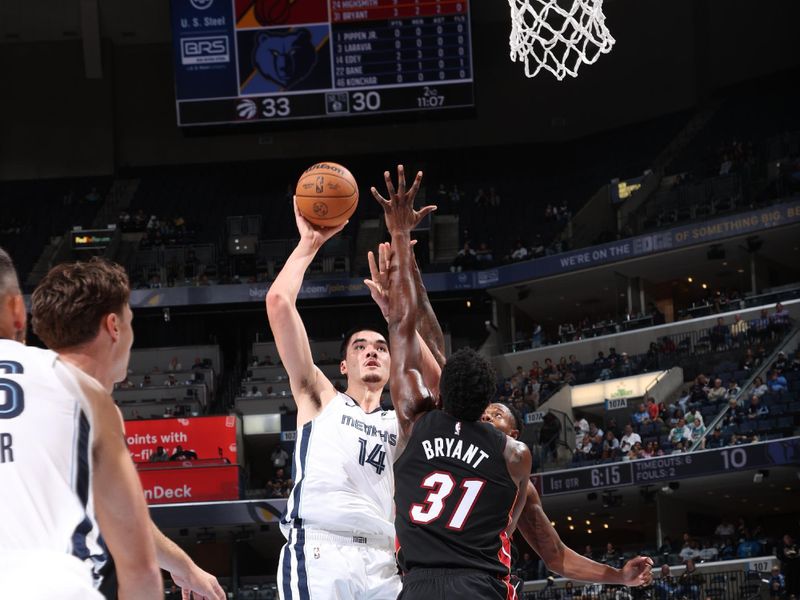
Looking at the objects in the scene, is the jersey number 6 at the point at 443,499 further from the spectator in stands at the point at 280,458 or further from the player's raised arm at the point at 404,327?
the spectator in stands at the point at 280,458

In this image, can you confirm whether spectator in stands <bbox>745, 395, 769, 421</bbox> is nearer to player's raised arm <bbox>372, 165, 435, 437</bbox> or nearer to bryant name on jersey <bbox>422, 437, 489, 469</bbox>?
player's raised arm <bbox>372, 165, 435, 437</bbox>

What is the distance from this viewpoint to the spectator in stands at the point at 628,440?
24547 mm

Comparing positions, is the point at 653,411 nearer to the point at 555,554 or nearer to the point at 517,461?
the point at 555,554

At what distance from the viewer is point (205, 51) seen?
2995 centimetres

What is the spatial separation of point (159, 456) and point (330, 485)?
21.1m

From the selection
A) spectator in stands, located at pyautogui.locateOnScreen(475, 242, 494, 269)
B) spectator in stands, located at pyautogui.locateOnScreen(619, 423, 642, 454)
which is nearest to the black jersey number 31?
spectator in stands, located at pyautogui.locateOnScreen(619, 423, 642, 454)

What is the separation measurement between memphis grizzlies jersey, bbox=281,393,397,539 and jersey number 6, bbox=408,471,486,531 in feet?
2.78

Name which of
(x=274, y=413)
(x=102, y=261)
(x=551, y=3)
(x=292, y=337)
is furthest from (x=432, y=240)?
(x=102, y=261)

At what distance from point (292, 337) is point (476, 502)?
1324mm

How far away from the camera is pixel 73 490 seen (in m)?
3.12

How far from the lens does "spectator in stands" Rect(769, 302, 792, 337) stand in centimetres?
2575

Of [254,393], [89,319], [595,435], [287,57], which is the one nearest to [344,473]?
[89,319]

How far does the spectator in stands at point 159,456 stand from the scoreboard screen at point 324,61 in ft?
26.9

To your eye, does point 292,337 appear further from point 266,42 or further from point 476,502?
point 266,42
